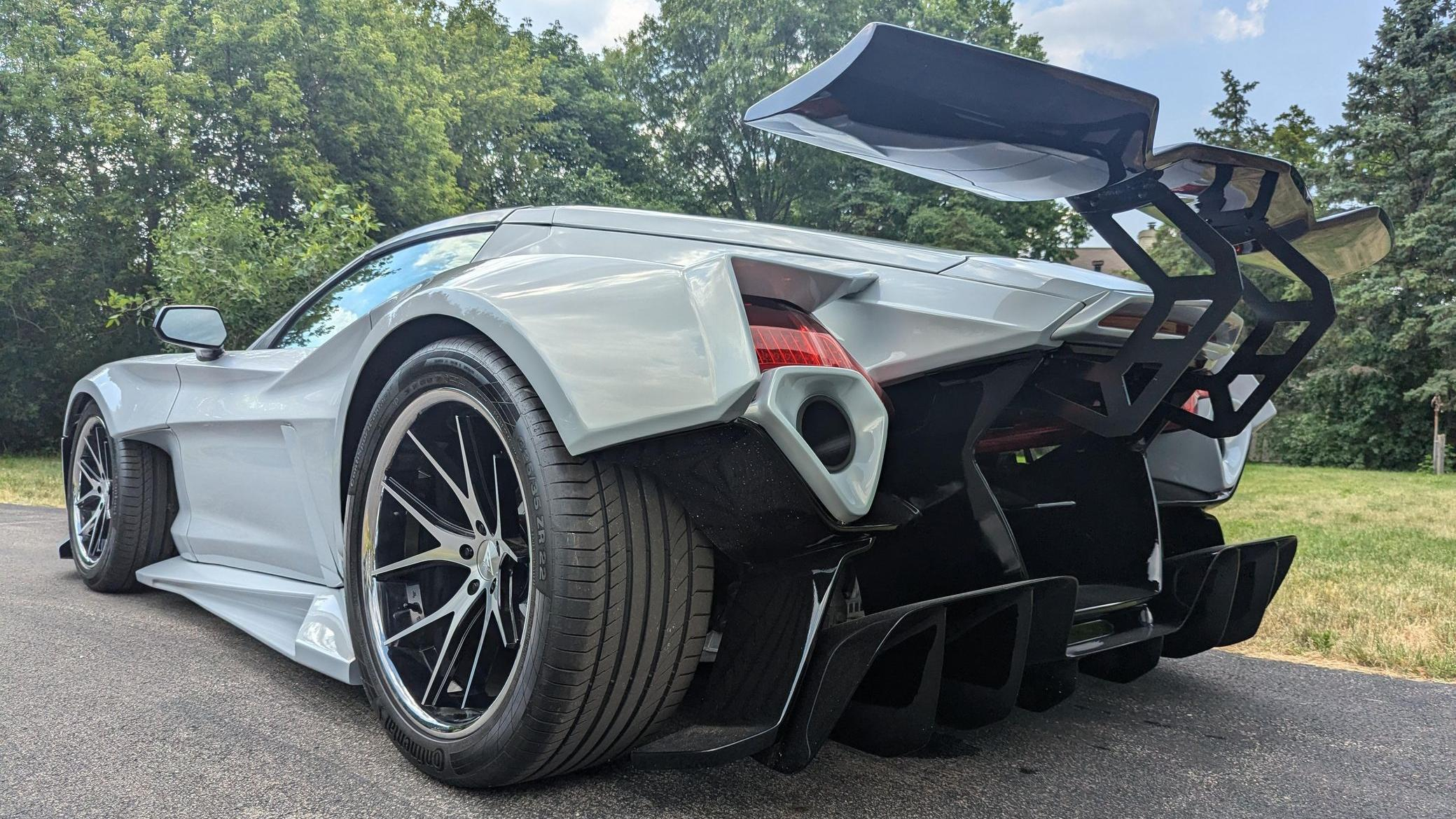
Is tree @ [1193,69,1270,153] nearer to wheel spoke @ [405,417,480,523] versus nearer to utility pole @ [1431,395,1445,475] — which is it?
utility pole @ [1431,395,1445,475]

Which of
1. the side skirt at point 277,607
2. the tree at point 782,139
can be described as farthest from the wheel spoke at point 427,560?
the tree at point 782,139

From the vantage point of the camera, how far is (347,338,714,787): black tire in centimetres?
156

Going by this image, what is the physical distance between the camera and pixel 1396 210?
82.5ft

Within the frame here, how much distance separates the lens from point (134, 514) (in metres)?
3.45

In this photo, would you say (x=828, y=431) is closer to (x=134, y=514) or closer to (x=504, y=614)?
(x=504, y=614)

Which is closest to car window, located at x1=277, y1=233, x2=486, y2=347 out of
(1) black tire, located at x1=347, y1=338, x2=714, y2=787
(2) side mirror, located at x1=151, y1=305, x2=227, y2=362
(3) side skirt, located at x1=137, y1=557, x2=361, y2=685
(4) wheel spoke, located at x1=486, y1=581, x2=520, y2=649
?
(2) side mirror, located at x1=151, y1=305, x2=227, y2=362

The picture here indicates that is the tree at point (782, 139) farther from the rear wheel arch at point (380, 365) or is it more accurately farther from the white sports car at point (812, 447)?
the rear wheel arch at point (380, 365)

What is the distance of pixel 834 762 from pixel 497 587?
0.80 meters

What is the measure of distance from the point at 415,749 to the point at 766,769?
714mm

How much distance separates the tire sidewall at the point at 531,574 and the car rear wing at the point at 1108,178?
716mm

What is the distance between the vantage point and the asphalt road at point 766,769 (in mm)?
1735

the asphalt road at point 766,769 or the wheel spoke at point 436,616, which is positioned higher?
the wheel spoke at point 436,616

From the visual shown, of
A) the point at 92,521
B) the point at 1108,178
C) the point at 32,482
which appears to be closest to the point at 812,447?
the point at 1108,178

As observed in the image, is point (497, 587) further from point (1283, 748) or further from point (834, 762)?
point (1283, 748)
